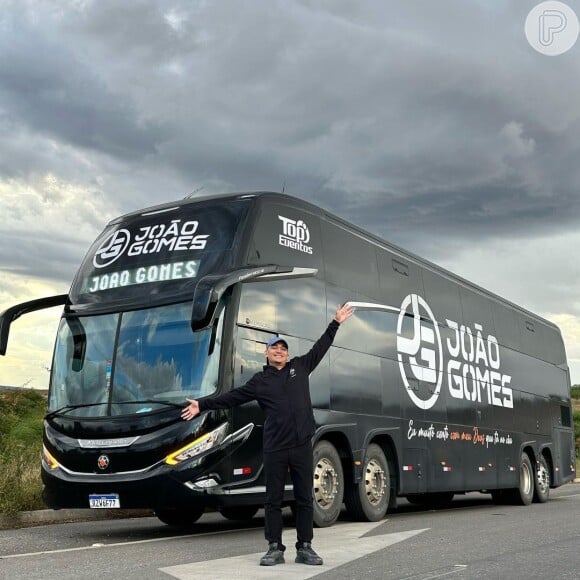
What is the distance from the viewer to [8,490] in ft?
41.0

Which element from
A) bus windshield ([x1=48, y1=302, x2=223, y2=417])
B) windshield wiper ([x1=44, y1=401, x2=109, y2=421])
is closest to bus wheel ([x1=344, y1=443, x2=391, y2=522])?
bus windshield ([x1=48, y1=302, x2=223, y2=417])

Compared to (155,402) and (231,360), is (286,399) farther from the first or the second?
(155,402)

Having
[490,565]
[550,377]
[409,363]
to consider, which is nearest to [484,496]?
[550,377]

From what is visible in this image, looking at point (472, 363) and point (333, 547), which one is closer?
point (333, 547)

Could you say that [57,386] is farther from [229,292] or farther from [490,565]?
[490,565]

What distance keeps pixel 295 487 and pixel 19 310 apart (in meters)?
5.14

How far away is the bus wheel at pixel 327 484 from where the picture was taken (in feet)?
37.7

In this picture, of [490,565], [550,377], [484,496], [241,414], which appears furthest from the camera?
[484,496]

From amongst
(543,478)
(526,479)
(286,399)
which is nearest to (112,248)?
(286,399)

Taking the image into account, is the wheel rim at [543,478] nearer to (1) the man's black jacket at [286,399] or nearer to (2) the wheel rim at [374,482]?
(2) the wheel rim at [374,482]

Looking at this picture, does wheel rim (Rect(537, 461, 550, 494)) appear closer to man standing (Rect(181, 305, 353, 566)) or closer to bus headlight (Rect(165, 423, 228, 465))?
bus headlight (Rect(165, 423, 228, 465))

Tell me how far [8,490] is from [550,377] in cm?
1371

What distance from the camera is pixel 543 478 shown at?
20203 mm

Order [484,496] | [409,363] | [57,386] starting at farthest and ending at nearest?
1. [484,496]
2. [409,363]
3. [57,386]
